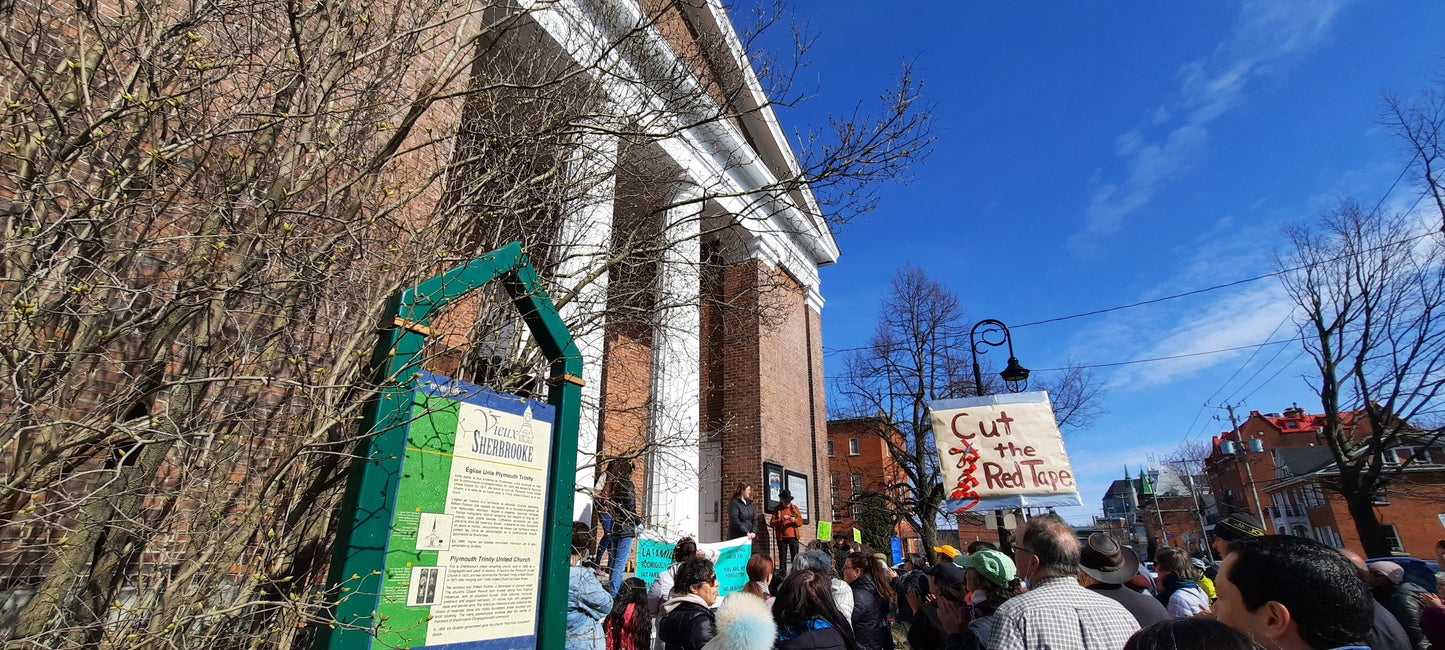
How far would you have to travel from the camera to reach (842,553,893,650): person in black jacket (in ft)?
15.0

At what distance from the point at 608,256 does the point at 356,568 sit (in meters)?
4.16

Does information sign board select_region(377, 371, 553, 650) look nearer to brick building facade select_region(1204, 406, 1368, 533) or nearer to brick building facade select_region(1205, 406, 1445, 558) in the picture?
brick building facade select_region(1205, 406, 1445, 558)

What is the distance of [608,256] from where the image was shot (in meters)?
6.17

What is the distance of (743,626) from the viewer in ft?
9.64

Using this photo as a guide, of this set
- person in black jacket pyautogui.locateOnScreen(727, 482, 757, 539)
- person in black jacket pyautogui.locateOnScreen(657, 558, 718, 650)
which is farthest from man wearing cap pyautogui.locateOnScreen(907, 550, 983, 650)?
person in black jacket pyautogui.locateOnScreen(727, 482, 757, 539)

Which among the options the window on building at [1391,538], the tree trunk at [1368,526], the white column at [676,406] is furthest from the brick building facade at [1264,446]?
the white column at [676,406]

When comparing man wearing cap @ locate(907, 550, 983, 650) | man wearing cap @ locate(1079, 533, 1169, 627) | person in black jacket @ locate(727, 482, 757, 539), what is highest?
person in black jacket @ locate(727, 482, 757, 539)

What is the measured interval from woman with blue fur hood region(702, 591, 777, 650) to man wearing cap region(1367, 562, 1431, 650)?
15.5 feet

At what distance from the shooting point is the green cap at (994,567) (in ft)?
12.8

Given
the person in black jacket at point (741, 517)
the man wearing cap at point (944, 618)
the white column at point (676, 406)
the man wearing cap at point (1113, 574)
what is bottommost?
the man wearing cap at point (944, 618)

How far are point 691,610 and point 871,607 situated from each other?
4.88ft

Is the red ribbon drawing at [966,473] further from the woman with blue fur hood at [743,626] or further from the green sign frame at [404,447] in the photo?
the green sign frame at [404,447]

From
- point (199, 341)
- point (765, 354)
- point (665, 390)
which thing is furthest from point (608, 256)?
point (765, 354)

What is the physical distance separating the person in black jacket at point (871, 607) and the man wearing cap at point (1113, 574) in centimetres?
148
